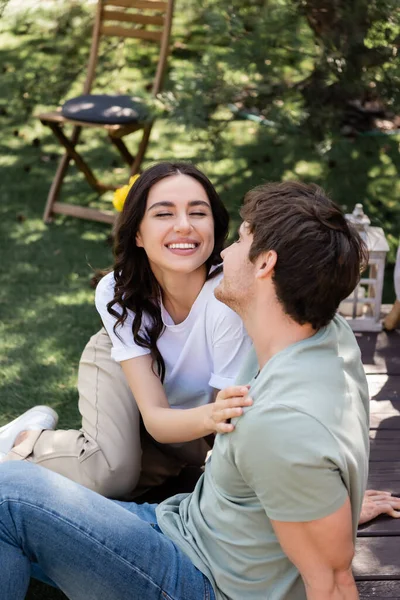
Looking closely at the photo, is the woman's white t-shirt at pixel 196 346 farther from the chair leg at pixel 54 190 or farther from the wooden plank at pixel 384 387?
the chair leg at pixel 54 190

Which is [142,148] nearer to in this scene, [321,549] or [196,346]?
[196,346]

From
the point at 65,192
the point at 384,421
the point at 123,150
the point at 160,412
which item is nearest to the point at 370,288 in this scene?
the point at 384,421

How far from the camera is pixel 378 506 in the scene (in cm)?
259

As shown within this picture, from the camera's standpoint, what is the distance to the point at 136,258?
108 inches

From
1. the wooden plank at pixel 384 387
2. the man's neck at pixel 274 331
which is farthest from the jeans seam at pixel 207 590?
the wooden plank at pixel 384 387

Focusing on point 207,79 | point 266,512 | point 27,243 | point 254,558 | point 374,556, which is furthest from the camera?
point 27,243

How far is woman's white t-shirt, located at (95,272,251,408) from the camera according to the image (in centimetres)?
255

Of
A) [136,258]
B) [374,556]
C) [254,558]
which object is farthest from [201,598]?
[136,258]

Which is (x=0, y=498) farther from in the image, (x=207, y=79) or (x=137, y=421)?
(x=207, y=79)

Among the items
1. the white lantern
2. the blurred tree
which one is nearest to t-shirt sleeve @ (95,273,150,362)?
the white lantern

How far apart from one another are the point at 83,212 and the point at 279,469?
153 inches

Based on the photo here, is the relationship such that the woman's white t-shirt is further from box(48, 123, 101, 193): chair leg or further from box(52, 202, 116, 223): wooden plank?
box(48, 123, 101, 193): chair leg

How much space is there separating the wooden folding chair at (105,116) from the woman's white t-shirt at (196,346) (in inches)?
100.0

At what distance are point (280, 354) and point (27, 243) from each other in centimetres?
353
